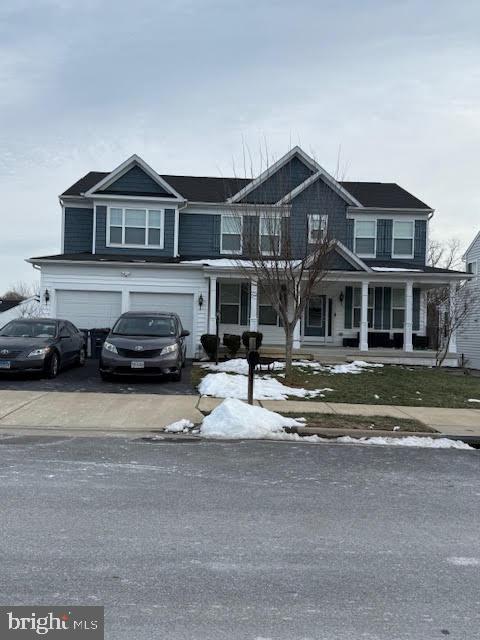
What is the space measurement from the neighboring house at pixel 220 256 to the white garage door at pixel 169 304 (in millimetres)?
36

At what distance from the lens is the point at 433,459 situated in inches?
304

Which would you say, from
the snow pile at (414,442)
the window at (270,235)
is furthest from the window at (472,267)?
the snow pile at (414,442)

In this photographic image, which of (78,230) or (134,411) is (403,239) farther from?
(134,411)

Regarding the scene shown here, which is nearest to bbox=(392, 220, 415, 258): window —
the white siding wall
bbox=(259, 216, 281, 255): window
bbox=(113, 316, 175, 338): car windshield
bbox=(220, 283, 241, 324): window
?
bbox=(220, 283, 241, 324): window

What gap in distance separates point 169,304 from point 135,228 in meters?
3.58

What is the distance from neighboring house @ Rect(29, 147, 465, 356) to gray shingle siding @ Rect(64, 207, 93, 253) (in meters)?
0.04

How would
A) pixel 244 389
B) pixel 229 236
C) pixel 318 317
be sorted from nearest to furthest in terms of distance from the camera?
1. pixel 244 389
2. pixel 229 236
3. pixel 318 317

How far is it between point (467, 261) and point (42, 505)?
30627mm

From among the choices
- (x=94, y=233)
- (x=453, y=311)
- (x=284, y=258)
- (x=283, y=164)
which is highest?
(x=283, y=164)

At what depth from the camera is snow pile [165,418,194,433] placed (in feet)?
29.1

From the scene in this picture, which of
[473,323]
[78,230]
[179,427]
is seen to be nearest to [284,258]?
[179,427]

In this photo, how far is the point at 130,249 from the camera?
72.7 ft

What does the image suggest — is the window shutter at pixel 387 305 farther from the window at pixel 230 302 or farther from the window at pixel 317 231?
the window at pixel 317 231

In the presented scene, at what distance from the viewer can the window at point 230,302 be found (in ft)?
76.1
